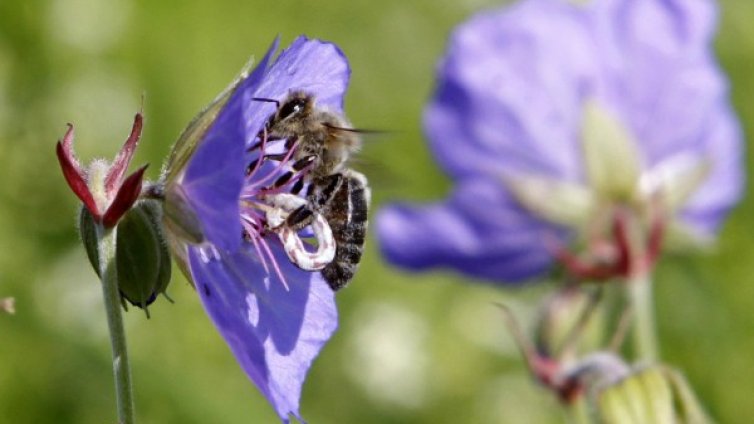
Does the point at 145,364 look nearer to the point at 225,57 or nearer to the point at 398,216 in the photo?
the point at 398,216

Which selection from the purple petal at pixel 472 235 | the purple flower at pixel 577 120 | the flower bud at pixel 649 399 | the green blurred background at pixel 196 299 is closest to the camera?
the flower bud at pixel 649 399

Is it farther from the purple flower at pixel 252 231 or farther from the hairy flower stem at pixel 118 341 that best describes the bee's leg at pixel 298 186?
the hairy flower stem at pixel 118 341

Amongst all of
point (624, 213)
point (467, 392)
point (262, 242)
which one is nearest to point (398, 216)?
point (624, 213)

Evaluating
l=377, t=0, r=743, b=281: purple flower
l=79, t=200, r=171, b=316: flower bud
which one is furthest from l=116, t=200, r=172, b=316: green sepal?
l=377, t=0, r=743, b=281: purple flower

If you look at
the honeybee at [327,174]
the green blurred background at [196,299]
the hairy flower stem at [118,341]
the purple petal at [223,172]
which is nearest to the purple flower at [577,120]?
the green blurred background at [196,299]

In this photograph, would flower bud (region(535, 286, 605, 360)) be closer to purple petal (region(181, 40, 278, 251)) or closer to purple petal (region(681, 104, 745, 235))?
purple petal (region(681, 104, 745, 235))

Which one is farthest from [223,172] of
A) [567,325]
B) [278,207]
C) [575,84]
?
[575,84]

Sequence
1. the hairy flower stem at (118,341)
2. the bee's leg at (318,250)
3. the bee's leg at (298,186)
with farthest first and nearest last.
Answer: the bee's leg at (298,186)
the bee's leg at (318,250)
the hairy flower stem at (118,341)
